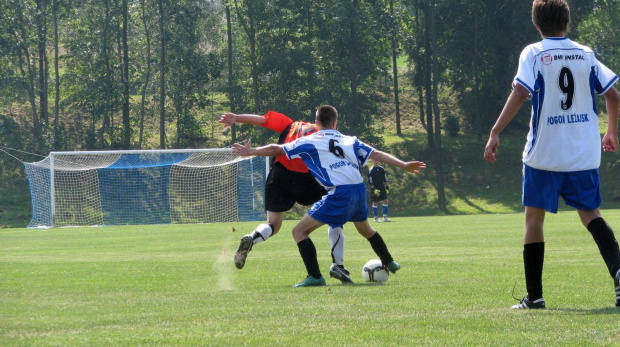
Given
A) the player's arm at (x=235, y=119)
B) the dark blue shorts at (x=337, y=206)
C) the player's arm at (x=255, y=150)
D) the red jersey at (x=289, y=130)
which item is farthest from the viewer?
the red jersey at (x=289, y=130)

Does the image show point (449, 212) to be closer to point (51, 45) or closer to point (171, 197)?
point (171, 197)

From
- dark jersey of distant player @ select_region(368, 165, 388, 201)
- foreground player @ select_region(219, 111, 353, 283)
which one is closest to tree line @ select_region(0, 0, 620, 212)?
dark jersey of distant player @ select_region(368, 165, 388, 201)

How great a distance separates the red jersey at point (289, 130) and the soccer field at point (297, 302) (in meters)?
1.20

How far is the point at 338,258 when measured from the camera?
852 cm

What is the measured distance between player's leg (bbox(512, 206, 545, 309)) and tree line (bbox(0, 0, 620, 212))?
3831 centimetres

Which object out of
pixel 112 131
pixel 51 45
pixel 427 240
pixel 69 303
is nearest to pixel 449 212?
pixel 112 131

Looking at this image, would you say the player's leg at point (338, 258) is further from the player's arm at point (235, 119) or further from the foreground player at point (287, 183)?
the player's arm at point (235, 119)

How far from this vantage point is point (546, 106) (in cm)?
556

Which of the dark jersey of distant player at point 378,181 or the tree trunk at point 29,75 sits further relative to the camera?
the tree trunk at point 29,75

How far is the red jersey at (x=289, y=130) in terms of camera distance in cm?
884

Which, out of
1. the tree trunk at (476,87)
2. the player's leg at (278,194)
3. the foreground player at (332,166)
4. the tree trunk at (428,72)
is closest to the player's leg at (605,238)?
the foreground player at (332,166)

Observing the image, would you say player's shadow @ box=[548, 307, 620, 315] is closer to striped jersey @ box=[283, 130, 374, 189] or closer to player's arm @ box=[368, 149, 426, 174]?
player's arm @ box=[368, 149, 426, 174]

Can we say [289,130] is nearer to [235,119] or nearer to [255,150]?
[235,119]

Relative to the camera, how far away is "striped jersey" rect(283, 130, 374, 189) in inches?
312
